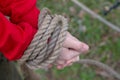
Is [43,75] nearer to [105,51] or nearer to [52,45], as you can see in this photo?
[105,51]

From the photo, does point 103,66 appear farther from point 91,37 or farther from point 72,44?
point 72,44

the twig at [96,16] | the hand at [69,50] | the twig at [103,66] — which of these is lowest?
Result: the twig at [103,66]

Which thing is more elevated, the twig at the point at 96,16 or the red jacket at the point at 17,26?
the red jacket at the point at 17,26

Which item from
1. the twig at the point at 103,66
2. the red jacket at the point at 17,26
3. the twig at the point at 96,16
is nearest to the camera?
the red jacket at the point at 17,26

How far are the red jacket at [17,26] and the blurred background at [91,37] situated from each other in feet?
3.59

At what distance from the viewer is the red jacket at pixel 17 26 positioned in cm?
104

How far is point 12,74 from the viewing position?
1.37 meters

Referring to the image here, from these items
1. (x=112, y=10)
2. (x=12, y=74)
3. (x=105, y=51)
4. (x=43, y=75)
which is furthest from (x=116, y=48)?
(x=12, y=74)

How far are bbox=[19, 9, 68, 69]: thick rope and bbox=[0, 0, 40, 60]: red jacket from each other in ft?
0.07

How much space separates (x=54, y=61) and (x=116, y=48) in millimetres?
1405

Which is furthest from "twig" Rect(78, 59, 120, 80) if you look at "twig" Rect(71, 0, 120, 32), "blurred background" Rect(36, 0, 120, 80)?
"twig" Rect(71, 0, 120, 32)

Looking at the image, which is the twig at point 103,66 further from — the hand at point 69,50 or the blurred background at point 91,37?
the hand at point 69,50

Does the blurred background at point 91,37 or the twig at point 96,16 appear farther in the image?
the twig at point 96,16

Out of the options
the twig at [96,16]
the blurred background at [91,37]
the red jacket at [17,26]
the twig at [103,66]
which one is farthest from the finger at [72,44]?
the twig at [96,16]
